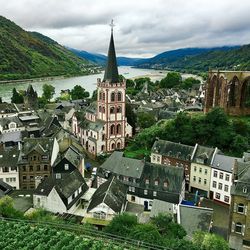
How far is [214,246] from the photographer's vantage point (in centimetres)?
2814

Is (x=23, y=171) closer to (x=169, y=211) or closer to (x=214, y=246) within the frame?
(x=169, y=211)

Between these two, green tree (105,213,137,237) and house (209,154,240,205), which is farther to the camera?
house (209,154,240,205)

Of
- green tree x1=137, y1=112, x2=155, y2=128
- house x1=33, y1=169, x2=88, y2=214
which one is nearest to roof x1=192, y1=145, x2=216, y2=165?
house x1=33, y1=169, x2=88, y2=214

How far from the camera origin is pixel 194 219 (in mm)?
36812

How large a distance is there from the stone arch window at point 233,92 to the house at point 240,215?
49325mm

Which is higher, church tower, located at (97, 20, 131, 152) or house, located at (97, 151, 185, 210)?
church tower, located at (97, 20, 131, 152)

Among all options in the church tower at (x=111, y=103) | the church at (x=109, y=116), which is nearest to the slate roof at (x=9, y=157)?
the church at (x=109, y=116)

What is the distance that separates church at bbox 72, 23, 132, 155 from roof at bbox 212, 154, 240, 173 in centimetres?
2874

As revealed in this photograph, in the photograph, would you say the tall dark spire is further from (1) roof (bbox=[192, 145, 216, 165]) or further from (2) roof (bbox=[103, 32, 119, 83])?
(1) roof (bbox=[192, 145, 216, 165])

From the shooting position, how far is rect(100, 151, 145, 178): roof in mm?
47719

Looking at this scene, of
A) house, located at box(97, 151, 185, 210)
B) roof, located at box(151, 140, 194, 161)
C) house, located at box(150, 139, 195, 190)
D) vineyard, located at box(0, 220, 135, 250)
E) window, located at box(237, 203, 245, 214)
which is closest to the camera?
vineyard, located at box(0, 220, 135, 250)

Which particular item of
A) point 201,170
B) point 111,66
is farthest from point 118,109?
point 201,170

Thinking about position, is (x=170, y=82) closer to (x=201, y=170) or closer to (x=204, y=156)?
(x=204, y=156)

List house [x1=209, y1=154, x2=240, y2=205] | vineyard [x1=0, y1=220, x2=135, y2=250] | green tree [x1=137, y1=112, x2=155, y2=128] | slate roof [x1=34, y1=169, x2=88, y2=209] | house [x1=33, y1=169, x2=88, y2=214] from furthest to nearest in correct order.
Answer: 1. green tree [x1=137, y1=112, x2=155, y2=128]
2. house [x1=209, y1=154, x2=240, y2=205]
3. slate roof [x1=34, y1=169, x2=88, y2=209]
4. house [x1=33, y1=169, x2=88, y2=214]
5. vineyard [x1=0, y1=220, x2=135, y2=250]
